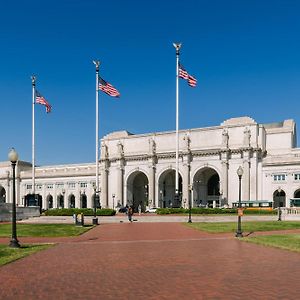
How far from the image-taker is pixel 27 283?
1249 centimetres

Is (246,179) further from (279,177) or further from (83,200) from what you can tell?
(83,200)

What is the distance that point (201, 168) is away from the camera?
95.4 metres

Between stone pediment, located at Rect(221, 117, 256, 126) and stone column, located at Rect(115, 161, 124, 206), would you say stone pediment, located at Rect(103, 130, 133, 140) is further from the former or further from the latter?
stone pediment, located at Rect(221, 117, 256, 126)

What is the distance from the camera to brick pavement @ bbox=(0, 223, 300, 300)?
11.1m

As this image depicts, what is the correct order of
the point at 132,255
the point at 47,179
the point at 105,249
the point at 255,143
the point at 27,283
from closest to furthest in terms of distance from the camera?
the point at 27,283, the point at 132,255, the point at 105,249, the point at 255,143, the point at 47,179

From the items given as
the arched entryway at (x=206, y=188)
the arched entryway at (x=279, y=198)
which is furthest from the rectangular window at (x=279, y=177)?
the arched entryway at (x=206, y=188)

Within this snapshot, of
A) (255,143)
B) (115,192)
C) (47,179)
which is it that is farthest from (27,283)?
(47,179)

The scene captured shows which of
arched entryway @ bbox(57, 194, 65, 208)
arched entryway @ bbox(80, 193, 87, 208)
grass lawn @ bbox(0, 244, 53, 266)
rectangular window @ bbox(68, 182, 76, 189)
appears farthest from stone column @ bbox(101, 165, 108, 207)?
grass lawn @ bbox(0, 244, 53, 266)

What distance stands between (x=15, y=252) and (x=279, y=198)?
75011mm

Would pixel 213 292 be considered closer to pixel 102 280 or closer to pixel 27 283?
pixel 102 280

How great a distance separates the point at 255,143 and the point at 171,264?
7609 cm

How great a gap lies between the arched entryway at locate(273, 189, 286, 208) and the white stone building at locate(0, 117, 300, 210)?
20 centimetres

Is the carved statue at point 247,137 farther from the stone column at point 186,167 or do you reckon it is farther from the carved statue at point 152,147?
the carved statue at point 152,147

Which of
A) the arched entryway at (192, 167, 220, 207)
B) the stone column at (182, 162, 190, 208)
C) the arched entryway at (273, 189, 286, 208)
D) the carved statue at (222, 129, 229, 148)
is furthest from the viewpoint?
the arched entryway at (192, 167, 220, 207)
